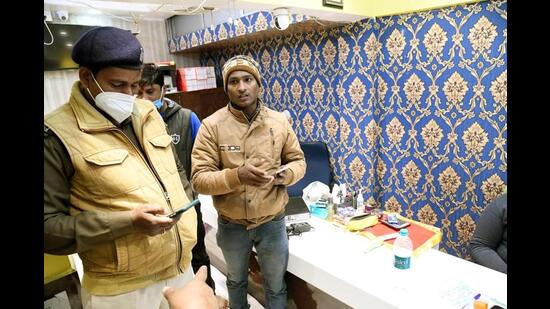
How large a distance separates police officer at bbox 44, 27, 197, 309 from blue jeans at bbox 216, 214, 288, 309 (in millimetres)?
573

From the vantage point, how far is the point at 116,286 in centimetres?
102

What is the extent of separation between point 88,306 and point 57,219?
34cm

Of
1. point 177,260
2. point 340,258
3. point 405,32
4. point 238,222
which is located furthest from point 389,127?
point 177,260

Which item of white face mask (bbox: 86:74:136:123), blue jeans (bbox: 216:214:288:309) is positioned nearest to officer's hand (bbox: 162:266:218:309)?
white face mask (bbox: 86:74:136:123)

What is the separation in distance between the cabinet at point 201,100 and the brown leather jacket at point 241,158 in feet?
8.39

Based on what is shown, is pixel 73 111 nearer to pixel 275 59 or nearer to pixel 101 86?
pixel 101 86

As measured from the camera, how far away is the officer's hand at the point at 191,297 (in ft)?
2.59

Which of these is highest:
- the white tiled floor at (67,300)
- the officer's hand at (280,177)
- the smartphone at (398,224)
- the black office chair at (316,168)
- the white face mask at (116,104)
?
the white face mask at (116,104)

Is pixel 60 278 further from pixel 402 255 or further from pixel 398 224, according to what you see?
pixel 398 224

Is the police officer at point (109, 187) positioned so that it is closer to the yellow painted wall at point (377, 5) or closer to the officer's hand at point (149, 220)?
the officer's hand at point (149, 220)

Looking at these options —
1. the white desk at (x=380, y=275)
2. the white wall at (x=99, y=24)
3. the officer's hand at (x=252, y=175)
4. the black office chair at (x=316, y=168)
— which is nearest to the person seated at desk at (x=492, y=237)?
the white desk at (x=380, y=275)

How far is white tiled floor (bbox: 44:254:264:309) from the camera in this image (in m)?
1.81

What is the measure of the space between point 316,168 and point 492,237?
171cm

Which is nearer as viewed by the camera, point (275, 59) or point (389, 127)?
point (389, 127)
